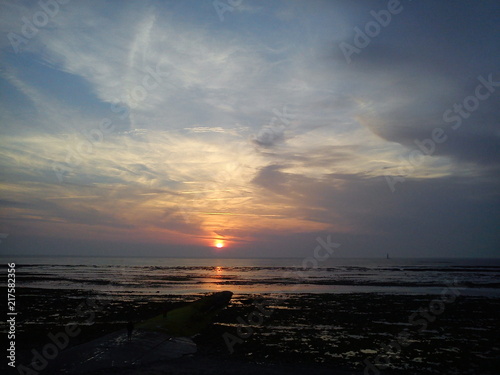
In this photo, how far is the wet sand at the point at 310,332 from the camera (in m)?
17.3

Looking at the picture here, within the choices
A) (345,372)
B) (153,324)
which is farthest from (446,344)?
(153,324)

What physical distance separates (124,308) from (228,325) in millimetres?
12696

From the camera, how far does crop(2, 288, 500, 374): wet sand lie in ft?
56.9

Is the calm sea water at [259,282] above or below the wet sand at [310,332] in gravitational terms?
below

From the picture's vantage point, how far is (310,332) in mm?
24531

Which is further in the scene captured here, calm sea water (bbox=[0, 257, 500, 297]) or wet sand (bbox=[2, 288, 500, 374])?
calm sea water (bbox=[0, 257, 500, 297])

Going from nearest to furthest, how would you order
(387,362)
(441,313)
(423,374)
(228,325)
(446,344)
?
(423,374), (387,362), (446,344), (228,325), (441,313)

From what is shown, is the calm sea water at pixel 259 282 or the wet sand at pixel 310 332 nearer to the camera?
the wet sand at pixel 310 332

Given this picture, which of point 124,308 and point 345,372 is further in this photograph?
point 124,308

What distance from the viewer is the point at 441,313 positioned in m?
32.4

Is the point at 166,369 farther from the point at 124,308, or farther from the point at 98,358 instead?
the point at 124,308

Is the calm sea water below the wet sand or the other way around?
below

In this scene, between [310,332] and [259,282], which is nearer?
[310,332]

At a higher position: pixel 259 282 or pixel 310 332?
pixel 310 332
